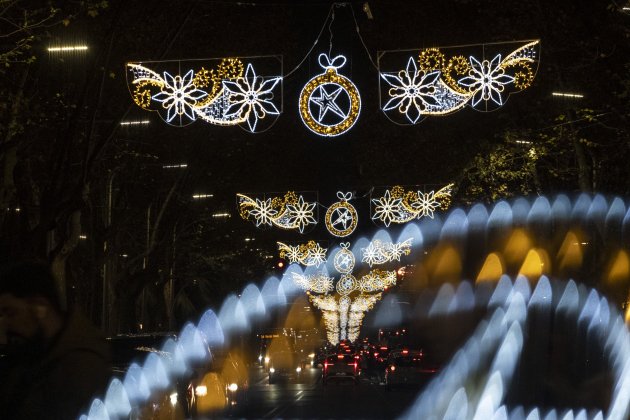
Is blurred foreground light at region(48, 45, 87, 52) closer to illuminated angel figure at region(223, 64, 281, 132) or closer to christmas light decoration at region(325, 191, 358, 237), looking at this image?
illuminated angel figure at region(223, 64, 281, 132)

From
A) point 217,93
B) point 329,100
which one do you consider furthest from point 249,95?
point 329,100

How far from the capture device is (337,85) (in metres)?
17.4

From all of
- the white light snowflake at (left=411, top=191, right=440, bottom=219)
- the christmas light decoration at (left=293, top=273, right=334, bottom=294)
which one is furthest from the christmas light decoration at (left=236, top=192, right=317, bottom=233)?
the christmas light decoration at (left=293, top=273, right=334, bottom=294)

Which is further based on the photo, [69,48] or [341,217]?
[341,217]

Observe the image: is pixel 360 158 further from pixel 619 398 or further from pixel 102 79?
pixel 619 398

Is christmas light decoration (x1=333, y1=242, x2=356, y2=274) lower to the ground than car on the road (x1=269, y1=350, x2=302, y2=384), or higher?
higher

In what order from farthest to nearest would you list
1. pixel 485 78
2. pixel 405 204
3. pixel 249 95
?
pixel 405 204 < pixel 249 95 < pixel 485 78

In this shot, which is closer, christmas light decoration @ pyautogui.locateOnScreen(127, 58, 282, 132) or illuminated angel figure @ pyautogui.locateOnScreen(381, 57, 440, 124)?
illuminated angel figure @ pyautogui.locateOnScreen(381, 57, 440, 124)

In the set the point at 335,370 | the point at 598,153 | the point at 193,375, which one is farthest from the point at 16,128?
the point at 335,370

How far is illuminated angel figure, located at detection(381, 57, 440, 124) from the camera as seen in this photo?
18078mm

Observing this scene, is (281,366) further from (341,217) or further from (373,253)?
(341,217)

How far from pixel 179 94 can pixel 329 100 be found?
2791 millimetres

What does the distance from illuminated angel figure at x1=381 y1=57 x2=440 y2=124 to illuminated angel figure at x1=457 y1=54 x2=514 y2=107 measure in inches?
20.7

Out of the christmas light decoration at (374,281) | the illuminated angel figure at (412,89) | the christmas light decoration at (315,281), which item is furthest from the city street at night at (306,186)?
the christmas light decoration at (374,281)
